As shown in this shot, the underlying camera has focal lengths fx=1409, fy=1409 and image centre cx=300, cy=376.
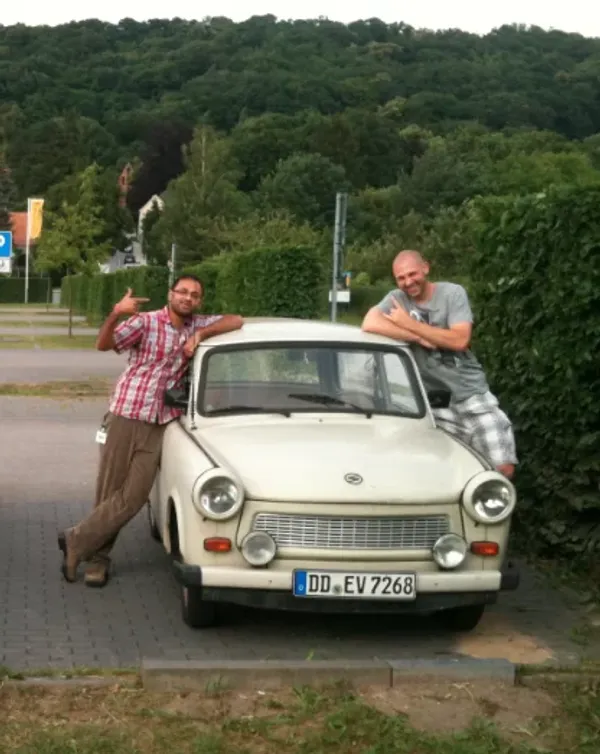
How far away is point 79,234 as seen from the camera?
5078cm

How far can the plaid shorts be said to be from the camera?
8.06 meters

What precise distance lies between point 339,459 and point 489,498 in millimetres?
763

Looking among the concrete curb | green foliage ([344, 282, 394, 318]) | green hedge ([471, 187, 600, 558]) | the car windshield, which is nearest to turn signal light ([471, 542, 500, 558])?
the concrete curb

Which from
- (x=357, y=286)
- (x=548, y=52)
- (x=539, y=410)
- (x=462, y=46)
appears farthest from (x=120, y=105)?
(x=539, y=410)

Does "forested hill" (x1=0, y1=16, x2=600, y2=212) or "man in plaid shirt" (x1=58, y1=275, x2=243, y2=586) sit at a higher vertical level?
"forested hill" (x1=0, y1=16, x2=600, y2=212)

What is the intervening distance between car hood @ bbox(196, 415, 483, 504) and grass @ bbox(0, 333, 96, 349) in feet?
102

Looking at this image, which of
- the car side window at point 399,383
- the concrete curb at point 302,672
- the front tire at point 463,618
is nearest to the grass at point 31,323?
the car side window at point 399,383

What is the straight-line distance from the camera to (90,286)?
217ft

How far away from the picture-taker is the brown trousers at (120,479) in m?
8.09

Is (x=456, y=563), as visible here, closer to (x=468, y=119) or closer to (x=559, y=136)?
(x=559, y=136)

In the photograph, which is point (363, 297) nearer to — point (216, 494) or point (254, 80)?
point (216, 494)

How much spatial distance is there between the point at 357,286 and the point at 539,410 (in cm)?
6290

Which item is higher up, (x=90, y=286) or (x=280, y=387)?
(x=280, y=387)

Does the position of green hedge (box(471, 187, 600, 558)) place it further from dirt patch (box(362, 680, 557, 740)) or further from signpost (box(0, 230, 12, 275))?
Answer: signpost (box(0, 230, 12, 275))
